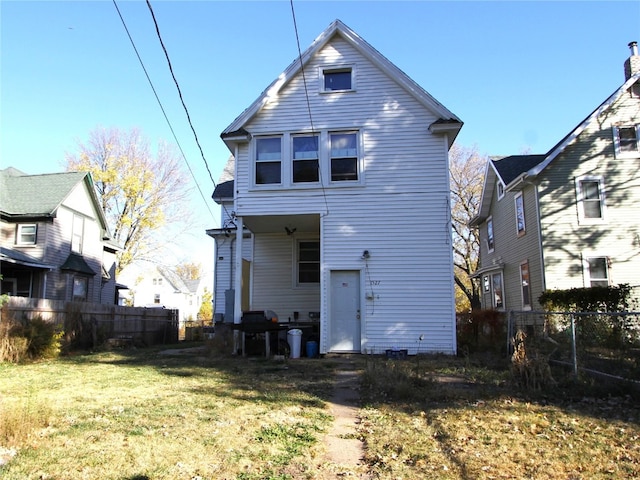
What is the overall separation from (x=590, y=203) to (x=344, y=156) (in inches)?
388

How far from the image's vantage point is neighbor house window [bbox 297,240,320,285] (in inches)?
590

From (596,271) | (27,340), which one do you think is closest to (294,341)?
(27,340)

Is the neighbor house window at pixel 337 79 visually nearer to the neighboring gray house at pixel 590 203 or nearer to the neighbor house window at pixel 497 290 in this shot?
the neighboring gray house at pixel 590 203

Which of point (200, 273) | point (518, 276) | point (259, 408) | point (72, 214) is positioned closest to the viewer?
point (259, 408)

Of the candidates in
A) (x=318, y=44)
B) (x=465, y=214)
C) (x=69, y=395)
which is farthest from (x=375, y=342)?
(x=465, y=214)

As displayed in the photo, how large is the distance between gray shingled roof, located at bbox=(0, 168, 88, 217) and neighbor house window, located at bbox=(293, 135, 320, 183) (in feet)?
44.2

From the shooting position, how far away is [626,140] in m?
17.3

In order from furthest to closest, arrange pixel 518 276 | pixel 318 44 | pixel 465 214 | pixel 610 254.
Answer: pixel 465 214 → pixel 518 276 → pixel 610 254 → pixel 318 44

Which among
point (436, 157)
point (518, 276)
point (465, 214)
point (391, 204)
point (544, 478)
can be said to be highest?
point (465, 214)

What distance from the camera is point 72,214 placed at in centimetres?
2309

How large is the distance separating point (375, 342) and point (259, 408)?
663 centimetres

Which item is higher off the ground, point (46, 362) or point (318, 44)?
point (318, 44)

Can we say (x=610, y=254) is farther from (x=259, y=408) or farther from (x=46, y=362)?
(x=46, y=362)

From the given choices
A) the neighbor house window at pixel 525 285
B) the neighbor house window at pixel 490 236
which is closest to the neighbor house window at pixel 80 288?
the neighbor house window at pixel 525 285
